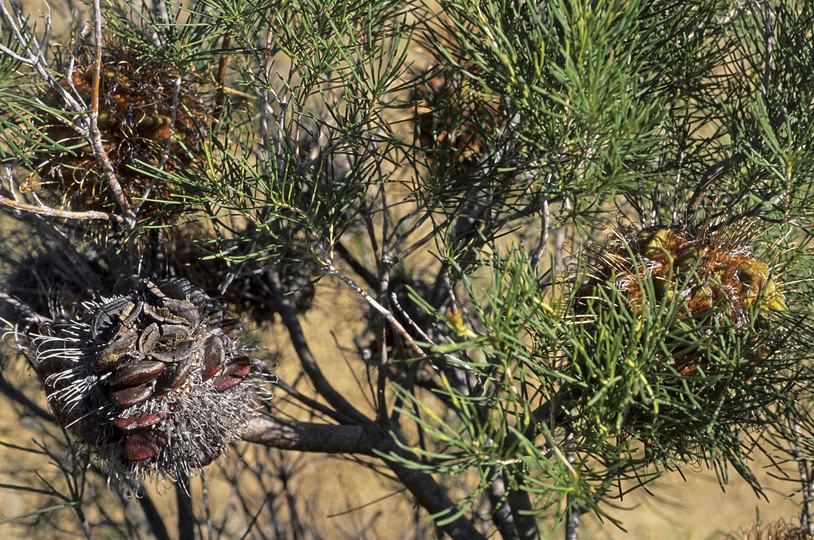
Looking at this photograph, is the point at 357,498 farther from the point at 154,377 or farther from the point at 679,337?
the point at 679,337

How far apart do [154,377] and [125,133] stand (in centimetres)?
32

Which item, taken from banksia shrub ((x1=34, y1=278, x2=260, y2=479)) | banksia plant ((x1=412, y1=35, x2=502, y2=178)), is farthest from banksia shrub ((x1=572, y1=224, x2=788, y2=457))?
banksia shrub ((x1=34, y1=278, x2=260, y2=479))

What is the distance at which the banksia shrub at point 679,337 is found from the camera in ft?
1.94

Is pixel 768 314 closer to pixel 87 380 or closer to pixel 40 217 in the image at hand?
pixel 87 380

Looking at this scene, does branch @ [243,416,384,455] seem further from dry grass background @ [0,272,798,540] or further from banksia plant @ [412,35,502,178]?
dry grass background @ [0,272,798,540]

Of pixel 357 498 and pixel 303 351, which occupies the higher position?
pixel 303 351

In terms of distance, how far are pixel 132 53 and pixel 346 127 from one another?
34 centimetres

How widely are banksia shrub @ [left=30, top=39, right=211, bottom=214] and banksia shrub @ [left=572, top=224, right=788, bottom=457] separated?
21.0 inches

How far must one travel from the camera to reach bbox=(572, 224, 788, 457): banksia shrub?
59 centimetres

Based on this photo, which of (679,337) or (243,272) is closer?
(679,337)

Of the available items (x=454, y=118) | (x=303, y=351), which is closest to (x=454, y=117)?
(x=454, y=118)

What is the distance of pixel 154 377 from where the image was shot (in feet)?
2.44

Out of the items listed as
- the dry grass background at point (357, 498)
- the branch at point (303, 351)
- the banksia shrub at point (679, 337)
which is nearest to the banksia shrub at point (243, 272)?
the branch at point (303, 351)

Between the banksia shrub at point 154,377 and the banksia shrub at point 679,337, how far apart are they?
0.42 m
